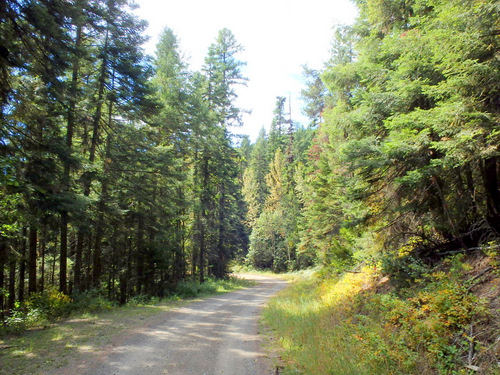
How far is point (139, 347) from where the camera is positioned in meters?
6.52

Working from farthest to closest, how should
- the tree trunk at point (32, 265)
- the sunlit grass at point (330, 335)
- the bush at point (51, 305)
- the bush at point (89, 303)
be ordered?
the bush at point (89, 303), the tree trunk at point (32, 265), the bush at point (51, 305), the sunlit grass at point (330, 335)

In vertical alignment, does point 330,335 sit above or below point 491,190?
below

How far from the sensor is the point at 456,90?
5664mm

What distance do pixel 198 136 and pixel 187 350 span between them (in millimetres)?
16783

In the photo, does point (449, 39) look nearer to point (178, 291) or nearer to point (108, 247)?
point (178, 291)

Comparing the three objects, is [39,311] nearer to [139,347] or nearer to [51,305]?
[51,305]

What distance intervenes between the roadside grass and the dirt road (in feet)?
1.55

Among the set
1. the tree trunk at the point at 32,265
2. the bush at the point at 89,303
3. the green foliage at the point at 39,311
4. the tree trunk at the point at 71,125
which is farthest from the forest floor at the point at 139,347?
the tree trunk at the point at 71,125

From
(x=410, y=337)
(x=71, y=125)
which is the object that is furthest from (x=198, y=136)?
(x=410, y=337)

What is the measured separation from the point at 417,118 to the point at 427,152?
980mm

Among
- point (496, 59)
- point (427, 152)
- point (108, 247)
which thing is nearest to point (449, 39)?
point (496, 59)

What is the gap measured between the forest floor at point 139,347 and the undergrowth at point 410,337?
3.62 ft

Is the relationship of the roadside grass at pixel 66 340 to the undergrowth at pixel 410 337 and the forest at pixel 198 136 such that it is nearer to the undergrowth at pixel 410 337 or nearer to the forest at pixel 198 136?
the forest at pixel 198 136

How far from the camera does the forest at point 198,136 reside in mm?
5691
